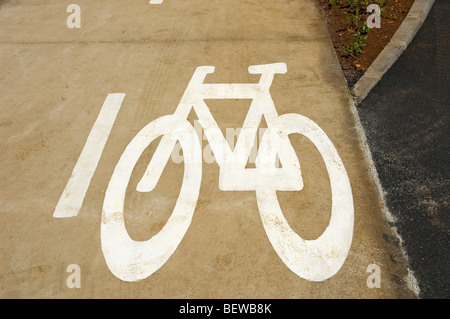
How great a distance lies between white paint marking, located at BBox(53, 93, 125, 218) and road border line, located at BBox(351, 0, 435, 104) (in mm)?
3483

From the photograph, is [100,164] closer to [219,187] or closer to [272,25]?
[219,187]

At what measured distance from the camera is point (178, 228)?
3.96m

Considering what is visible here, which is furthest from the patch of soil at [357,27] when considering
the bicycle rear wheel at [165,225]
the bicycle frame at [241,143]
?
the bicycle rear wheel at [165,225]

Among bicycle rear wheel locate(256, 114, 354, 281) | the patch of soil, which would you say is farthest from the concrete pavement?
the patch of soil

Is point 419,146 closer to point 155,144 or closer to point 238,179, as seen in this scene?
point 238,179

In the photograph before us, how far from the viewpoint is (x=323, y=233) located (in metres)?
3.86

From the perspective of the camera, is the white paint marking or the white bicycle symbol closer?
the white bicycle symbol

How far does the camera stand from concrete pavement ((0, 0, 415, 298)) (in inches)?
141

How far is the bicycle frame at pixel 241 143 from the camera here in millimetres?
4357

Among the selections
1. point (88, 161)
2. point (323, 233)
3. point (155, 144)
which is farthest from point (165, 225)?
point (323, 233)

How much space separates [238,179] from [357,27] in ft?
12.7

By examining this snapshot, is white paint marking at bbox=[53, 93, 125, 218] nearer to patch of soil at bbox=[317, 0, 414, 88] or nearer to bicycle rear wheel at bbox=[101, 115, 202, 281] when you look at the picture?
bicycle rear wheel at bbox=[101, 115, 202, 281]

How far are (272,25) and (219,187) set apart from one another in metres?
3.71
